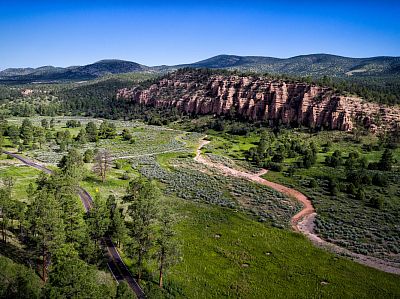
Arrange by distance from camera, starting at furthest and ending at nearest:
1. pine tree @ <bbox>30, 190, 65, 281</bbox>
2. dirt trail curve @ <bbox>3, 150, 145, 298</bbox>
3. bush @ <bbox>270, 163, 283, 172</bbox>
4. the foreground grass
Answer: bush @ <bbox>270, 163, 283, 172</bbox>, the foreground grass, dirt trail curve @ <bbox>3, 150, 145, 298</bbox>, pine tree @ <bbox>30, 190, 65, 281</bbox>

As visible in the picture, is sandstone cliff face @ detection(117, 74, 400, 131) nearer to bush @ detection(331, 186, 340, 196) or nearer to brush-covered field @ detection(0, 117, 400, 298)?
brush-covered field @ detection(0, 117, 400, 298)

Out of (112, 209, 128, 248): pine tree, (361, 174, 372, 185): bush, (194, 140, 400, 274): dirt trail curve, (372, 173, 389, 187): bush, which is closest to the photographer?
(194, 140, 400, 274): dirt trail curve

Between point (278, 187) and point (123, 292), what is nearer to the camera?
point (123, 292)

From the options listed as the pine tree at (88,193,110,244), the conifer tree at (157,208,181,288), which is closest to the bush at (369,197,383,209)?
the conifer tree at (157,208,181,288)

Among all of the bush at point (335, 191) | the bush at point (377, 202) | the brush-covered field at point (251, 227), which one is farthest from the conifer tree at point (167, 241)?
the bush at point (377, 202)

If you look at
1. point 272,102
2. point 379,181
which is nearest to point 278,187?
point 379,181

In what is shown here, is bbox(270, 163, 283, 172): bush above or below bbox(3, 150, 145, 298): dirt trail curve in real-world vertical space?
above

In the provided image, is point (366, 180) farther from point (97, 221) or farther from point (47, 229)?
point (47, 229)

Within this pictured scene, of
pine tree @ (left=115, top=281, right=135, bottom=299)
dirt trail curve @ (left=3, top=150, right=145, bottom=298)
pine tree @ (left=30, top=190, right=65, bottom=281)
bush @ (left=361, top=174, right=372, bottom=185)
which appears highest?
pine tree @ (left=30, top=190, right=65, bottom=281)

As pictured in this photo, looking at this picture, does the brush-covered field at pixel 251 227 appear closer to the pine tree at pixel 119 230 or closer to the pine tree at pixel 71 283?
the pine tree at pixel 119 230

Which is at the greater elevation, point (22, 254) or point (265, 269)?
point (22, 254)

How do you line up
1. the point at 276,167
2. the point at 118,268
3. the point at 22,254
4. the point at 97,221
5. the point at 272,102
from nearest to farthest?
the point at 22,254
the point at 118,268
the point at 97,221
the point at 276,167
the point at 272,102
